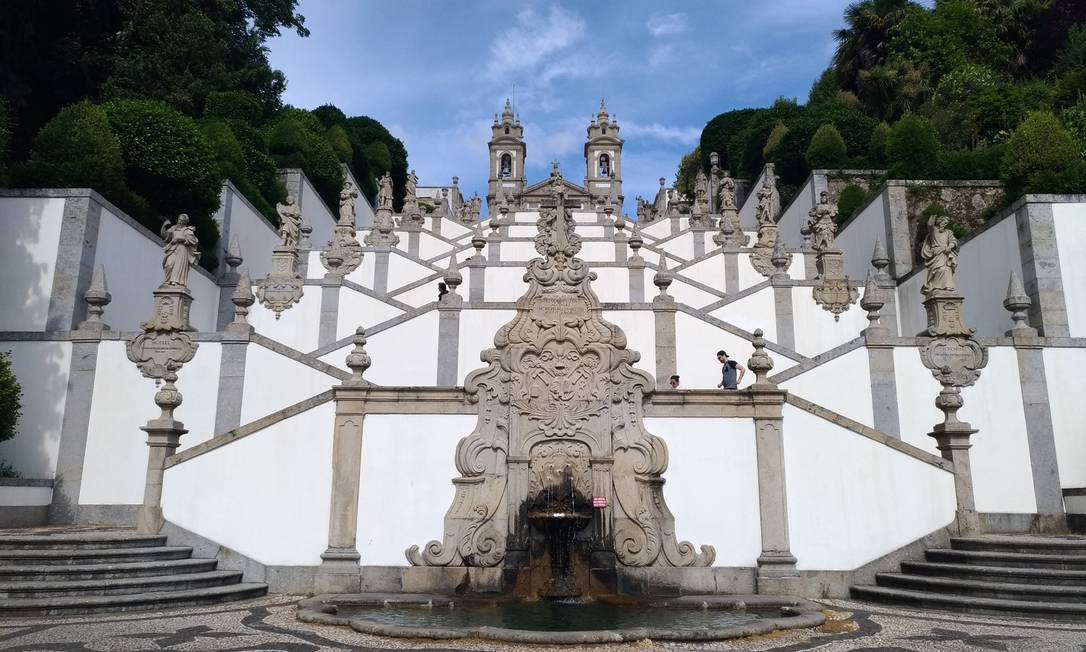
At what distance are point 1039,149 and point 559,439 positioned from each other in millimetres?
17476

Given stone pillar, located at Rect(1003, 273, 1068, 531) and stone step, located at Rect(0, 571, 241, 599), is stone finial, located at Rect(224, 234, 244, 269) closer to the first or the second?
stone step, located at Rect(0, 571, 241, 599)

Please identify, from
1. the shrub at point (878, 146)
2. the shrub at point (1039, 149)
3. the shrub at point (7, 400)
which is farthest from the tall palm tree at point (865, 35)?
the shrub at point (7, 400)

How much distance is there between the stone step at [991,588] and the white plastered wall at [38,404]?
14.1 meters

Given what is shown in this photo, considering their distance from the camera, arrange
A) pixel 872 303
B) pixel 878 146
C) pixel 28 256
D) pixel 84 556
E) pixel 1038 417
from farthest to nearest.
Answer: pixel 878 146 < pixel 872 303 < pixel 28 256 < pixel 1038 417 < pixel 84 556

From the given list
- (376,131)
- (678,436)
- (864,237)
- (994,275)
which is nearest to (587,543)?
(678,436)

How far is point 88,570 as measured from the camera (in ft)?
28.0

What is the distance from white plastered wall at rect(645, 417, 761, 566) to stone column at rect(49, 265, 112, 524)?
10427 mm

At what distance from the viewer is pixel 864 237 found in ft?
82.2

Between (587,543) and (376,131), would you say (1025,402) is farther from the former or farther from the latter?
(376,131)

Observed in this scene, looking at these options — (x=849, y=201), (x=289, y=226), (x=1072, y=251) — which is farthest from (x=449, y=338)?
(x=849, y=201)

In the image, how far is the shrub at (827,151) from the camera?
32.2 m

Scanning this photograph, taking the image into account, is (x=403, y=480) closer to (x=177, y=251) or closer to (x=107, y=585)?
(x=107, y=585)

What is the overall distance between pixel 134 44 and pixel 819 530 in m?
28.1

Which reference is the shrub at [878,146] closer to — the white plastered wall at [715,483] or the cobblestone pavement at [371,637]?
the white plastered wall at [715,483]
